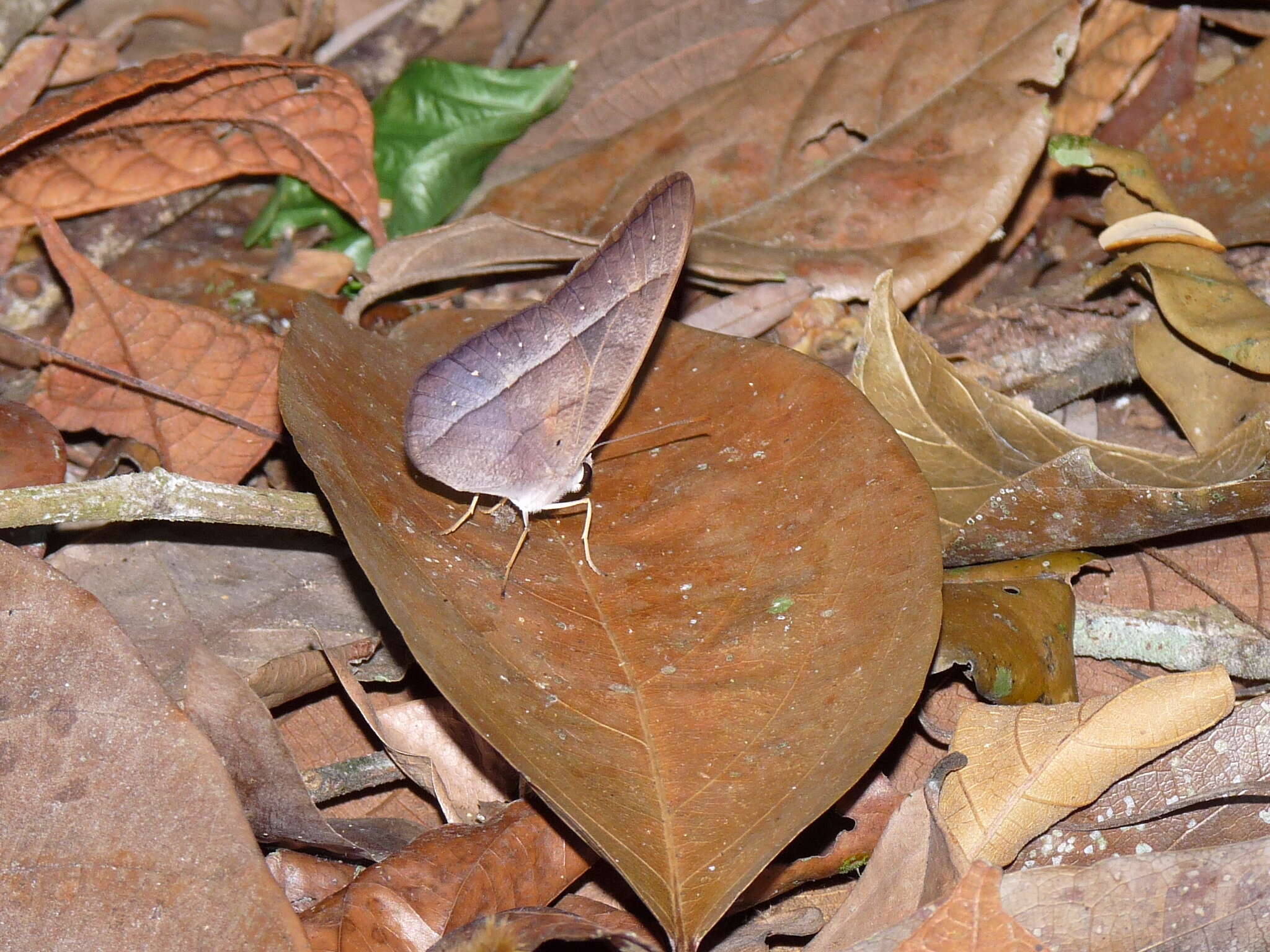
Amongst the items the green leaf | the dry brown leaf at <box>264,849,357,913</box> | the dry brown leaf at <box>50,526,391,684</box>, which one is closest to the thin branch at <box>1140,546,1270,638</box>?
the dry brown leaf at <box>50,526,391,684</box>

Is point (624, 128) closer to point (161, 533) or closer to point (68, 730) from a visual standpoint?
point (161, 533)

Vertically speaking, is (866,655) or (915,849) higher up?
(866,655)

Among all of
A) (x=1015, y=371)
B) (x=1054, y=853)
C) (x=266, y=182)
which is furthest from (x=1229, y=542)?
(x=266, y=182)

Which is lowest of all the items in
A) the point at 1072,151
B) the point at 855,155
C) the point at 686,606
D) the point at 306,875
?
the point at 306,875

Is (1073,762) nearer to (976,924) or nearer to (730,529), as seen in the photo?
(976,924)

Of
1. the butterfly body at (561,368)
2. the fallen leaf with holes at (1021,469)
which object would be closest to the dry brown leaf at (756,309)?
the fallen leaf with holes at (1021,469)

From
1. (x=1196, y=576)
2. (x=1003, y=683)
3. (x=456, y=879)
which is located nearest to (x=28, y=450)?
(x=456, y=879)

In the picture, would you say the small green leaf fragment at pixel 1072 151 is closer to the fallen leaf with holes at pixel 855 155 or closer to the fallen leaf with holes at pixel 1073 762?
the fallen leaf with holes at pixel 855 155

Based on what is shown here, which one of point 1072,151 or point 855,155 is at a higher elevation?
point 1072,151
